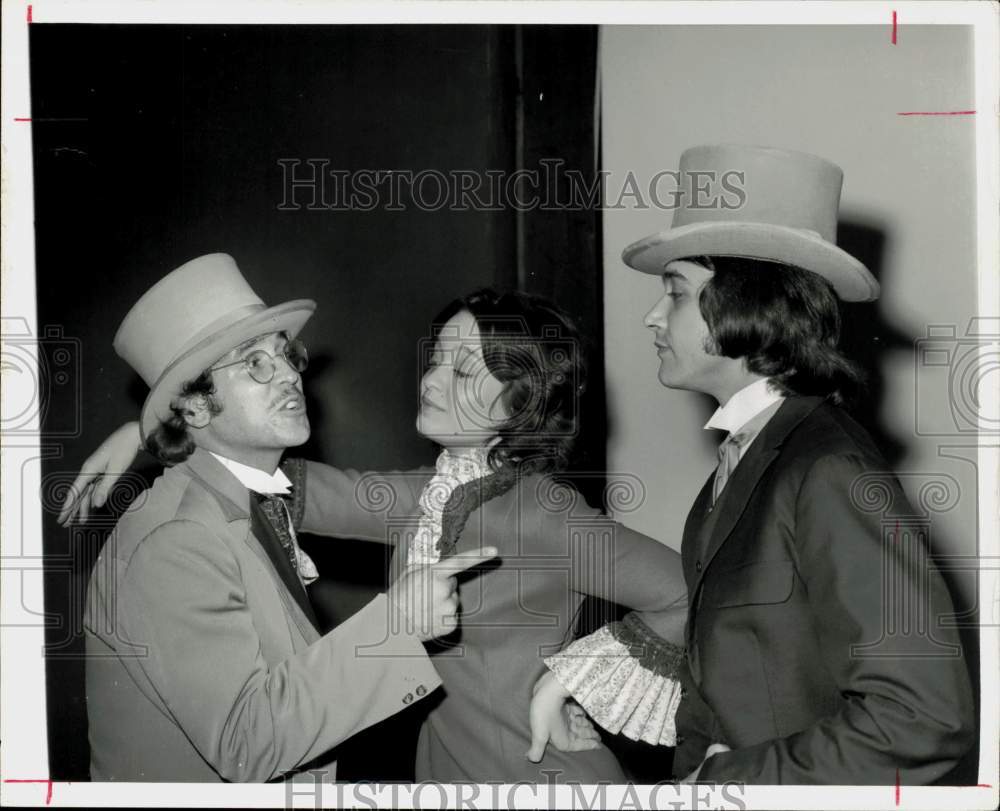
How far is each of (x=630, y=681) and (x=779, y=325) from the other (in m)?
0.86

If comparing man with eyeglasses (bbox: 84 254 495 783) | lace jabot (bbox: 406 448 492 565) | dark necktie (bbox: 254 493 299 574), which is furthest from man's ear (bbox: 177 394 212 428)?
lace jabot (bbox: 406 448 492 565)

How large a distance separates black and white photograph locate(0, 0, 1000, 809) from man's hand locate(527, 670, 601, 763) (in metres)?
0.01

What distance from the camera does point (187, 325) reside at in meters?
2.48

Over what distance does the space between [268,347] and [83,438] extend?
545mm

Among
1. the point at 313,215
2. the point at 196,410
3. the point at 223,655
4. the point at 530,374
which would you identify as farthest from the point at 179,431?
the point at 530,374

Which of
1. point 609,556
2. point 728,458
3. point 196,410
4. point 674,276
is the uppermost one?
point 674,276

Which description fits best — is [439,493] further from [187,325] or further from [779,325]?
[779,325]

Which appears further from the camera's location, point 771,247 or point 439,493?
point 439,493

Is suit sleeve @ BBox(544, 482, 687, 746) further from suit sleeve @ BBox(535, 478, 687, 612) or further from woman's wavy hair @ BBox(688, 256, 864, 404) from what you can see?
woman's wavy hair @ BBox(688, 256, 864, 404)

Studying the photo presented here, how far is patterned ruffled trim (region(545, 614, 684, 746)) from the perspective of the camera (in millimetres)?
2443

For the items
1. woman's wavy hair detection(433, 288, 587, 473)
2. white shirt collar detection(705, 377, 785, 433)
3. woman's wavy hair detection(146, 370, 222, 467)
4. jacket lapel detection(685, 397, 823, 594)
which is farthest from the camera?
woman's wavy hair detection(433, 288, 587, 473)

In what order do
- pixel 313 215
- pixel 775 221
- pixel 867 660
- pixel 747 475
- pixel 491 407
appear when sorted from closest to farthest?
1. pixel 867 660
2. pixel 747 475
3. pixel 775 221
4. pixel 491 407
5. pixel 313 215

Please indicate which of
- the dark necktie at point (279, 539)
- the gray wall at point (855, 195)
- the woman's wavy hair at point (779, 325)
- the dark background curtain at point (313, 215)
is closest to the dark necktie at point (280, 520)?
the dark necktie at point (279, 539)

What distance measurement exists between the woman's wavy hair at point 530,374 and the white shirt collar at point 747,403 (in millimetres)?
412
